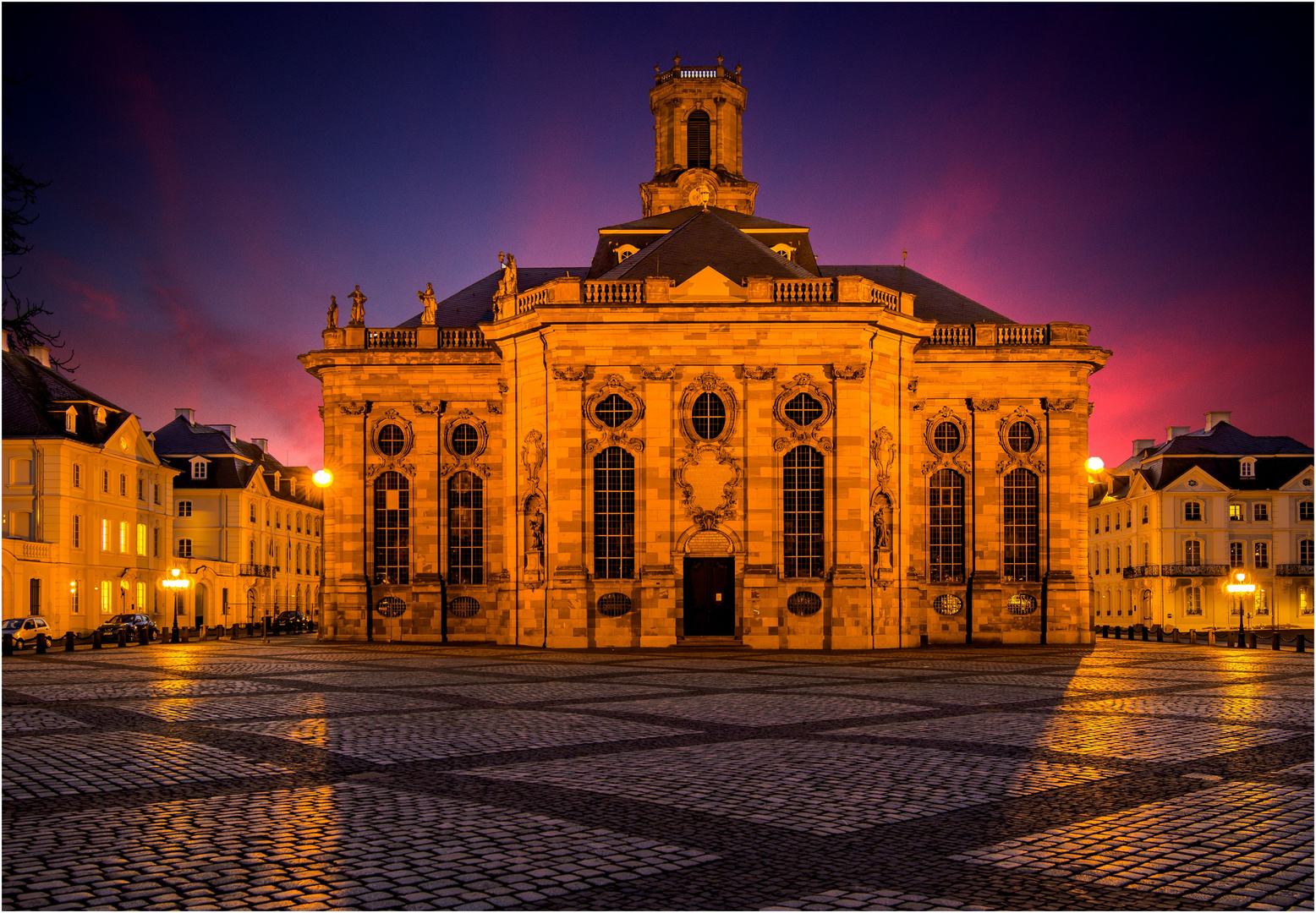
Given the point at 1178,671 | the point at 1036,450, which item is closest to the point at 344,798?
the point at 1178,671

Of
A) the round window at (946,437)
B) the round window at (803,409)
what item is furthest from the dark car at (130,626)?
the round window at (946,437)

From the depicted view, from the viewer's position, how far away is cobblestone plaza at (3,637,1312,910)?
29.8 ft

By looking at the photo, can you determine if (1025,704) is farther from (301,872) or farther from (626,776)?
(301,872)

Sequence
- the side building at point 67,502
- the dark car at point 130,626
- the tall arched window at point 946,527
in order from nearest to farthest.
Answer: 1. the tall arched window at point 946,527
2. the dark car at point 130,626
3. the side building at point 67,502

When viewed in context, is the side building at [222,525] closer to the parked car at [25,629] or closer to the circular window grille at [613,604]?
the parked car at [25,629]

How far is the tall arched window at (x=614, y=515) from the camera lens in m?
45.3

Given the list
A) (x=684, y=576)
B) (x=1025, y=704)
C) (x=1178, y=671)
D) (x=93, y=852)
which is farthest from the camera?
(x=684, y=576)

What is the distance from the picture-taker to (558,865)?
961 centimetres

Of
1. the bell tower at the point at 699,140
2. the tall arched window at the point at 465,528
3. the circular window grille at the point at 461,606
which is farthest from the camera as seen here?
the bell tower at the point at 699,140

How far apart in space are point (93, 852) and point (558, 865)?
3875 millimetres

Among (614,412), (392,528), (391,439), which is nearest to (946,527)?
(614,412)

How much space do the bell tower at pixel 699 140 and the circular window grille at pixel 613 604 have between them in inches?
1077

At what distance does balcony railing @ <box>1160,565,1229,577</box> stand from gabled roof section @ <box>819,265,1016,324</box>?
34.8m

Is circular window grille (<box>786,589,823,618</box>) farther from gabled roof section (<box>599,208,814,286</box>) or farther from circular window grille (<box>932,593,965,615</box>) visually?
gabled roof section (<box>599,208,814,286</box>)
